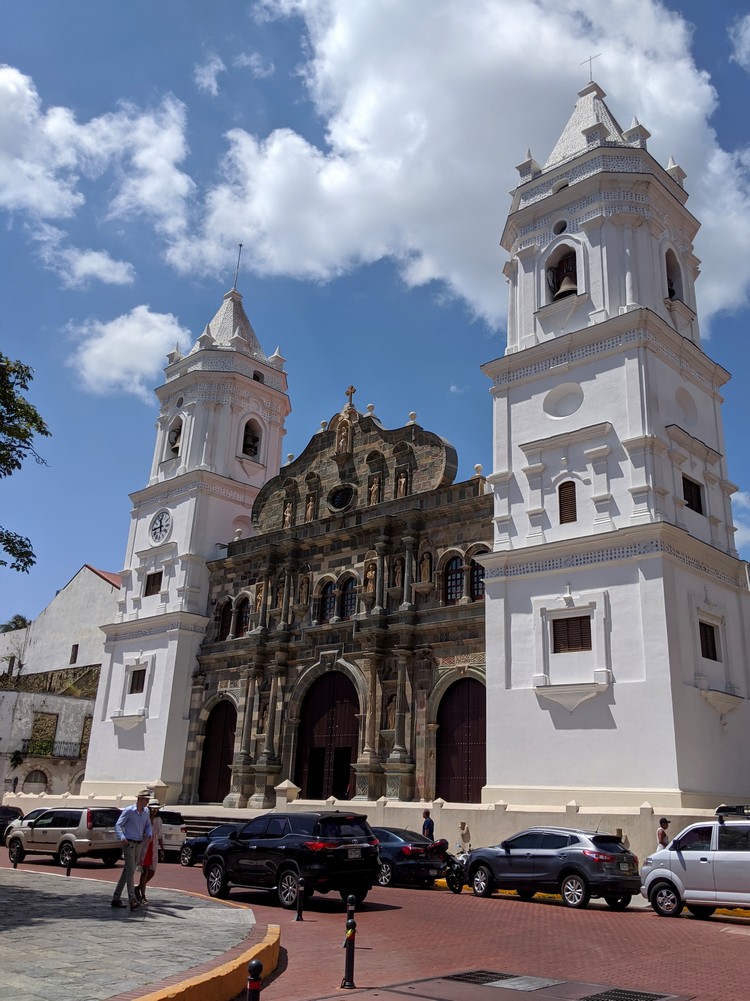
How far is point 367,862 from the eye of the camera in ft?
48.9

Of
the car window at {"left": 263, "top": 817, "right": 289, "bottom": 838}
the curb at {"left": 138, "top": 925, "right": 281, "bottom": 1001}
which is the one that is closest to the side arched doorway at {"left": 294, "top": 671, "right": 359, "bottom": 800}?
the car window at {"left": 263, "top": 817, "right": 289, "bottom": 838}

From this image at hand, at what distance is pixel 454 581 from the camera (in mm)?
28578

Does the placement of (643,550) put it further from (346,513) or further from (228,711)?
(228,711)

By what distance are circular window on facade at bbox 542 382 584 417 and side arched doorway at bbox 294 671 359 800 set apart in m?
11.8

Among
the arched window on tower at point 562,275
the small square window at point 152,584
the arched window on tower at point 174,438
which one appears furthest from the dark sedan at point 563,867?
the arched window on tower at point 174,438

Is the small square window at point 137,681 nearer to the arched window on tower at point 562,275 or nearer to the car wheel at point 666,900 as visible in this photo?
the arched window on tower at point 562,275

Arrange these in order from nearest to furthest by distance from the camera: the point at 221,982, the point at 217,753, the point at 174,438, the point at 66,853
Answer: the point at 221,982, the point at 66,853, the point at 217,753, the point at 174,438

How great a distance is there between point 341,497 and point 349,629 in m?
5.60

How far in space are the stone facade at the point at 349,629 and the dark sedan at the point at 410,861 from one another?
6.97 m

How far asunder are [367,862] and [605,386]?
1563 cm

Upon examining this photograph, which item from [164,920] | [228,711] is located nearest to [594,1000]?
[164,920]

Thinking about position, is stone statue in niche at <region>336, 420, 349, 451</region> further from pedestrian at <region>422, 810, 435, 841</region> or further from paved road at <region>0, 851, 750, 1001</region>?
paved road at <region>0, 851, 750, 1001</region>

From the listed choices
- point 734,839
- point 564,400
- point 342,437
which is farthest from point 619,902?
point 342,437

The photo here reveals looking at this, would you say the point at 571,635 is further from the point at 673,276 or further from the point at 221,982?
the point at 221,982
